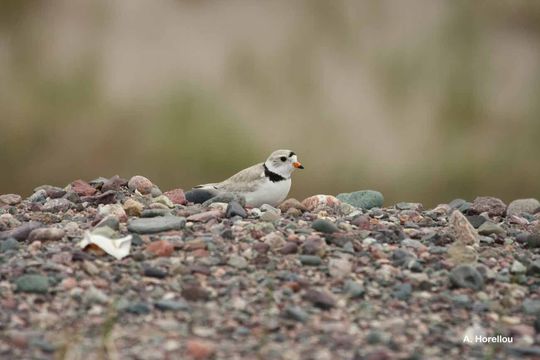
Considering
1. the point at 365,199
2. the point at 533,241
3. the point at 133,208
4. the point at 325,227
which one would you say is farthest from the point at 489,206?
the point at 133,208

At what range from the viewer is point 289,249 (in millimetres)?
5371

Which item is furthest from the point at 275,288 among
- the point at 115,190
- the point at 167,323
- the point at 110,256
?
the point at 115,190

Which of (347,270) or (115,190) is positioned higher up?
(115,190)

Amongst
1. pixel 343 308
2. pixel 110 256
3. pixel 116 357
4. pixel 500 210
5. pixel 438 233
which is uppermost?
pixel 500 210

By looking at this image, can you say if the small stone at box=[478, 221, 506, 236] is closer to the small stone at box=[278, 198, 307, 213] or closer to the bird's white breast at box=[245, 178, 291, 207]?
the small stone at box=[278, 198, 307, 213]

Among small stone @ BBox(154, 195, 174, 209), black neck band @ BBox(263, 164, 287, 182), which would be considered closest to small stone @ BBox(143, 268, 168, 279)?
small stone @ BBox(154, 195, 174, 209)

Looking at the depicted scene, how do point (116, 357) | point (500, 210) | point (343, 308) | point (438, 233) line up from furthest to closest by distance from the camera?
point (500, 210), point (438, 233), point (343, 308), point (116, 357)

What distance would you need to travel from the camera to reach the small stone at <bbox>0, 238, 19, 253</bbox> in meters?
5.46

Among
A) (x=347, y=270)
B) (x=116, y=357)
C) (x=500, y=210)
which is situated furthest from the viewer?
(x=500, y=210)

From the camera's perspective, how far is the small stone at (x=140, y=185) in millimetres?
7652

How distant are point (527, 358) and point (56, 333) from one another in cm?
237

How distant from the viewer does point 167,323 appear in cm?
431

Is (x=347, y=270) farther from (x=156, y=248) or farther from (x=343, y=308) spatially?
(x=156, y=248)

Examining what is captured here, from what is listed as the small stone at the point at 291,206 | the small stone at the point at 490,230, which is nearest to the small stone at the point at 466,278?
the small stone at the point at 490,230
